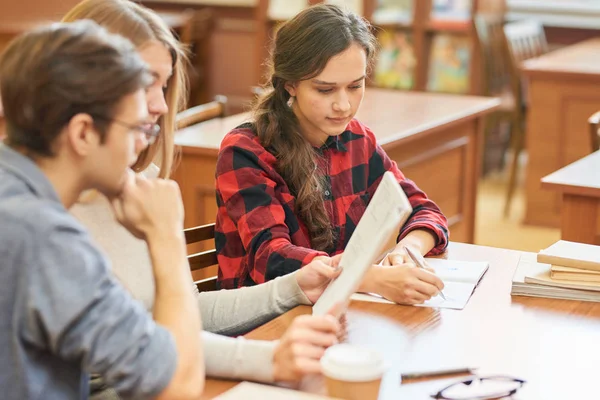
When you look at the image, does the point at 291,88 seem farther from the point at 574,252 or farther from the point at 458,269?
the point at 574,252

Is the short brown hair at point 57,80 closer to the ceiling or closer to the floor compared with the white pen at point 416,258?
closer to the ceiling

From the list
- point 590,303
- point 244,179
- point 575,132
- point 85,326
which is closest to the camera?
point 85,326

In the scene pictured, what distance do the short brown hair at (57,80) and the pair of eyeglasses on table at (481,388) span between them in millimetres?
578

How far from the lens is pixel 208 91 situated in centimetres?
704

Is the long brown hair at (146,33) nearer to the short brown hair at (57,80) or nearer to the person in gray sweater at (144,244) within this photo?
the person in gray sweater at (144,244)

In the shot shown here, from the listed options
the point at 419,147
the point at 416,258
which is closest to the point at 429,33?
the point at 419,147

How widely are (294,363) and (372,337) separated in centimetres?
27

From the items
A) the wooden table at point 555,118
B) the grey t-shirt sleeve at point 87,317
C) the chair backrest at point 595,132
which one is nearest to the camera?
the grey t-shirt sleeve at point 87,317

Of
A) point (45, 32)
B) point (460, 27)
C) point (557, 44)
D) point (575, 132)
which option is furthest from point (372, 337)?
point (557, 44)

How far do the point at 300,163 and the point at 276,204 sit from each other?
0.12 meters

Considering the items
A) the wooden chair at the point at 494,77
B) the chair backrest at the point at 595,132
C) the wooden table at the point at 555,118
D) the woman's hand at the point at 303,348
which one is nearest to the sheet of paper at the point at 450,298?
the woman's hand at the point at 303,348

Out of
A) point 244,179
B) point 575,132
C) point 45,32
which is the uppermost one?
point 45,32

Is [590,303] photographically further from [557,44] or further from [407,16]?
[557,44]

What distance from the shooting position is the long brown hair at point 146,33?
154 centimetres
